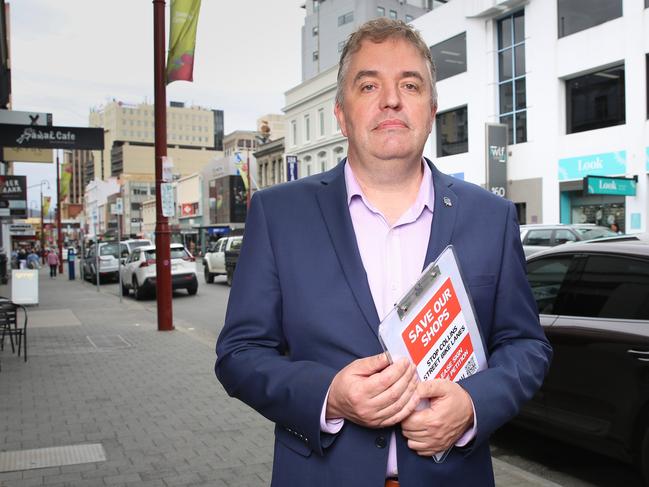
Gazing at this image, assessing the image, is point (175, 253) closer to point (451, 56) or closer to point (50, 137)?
point (50, 137)

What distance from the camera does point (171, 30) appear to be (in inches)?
429

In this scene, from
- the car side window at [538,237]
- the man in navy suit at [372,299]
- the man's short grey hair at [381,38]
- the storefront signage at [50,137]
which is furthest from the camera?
the car side window at [538,237]

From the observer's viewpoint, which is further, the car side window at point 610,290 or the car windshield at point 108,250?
the car windshield at point 108,250

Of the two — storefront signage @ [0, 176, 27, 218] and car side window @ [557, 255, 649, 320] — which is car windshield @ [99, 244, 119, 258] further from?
car side window @ [557, 255, 649, 320]

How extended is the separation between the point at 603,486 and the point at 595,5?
21535mm

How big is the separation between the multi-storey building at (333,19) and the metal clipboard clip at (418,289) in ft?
208

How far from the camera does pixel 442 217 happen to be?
5.92ft

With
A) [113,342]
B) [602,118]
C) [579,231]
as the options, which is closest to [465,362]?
[113,342]

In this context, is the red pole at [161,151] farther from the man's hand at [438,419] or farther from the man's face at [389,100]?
the man's hand at [438,419]

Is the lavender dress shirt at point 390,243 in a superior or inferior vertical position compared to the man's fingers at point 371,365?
superior

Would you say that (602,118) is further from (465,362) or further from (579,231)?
(465,362)

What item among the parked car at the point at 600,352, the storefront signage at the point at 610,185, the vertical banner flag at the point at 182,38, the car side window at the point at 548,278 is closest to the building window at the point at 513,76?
the storefront signage at the point at 610,185

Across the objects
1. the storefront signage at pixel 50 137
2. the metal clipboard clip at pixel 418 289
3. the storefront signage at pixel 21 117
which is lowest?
the metal clipboard clip at pixel 418 289

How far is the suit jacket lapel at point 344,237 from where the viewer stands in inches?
65.5
